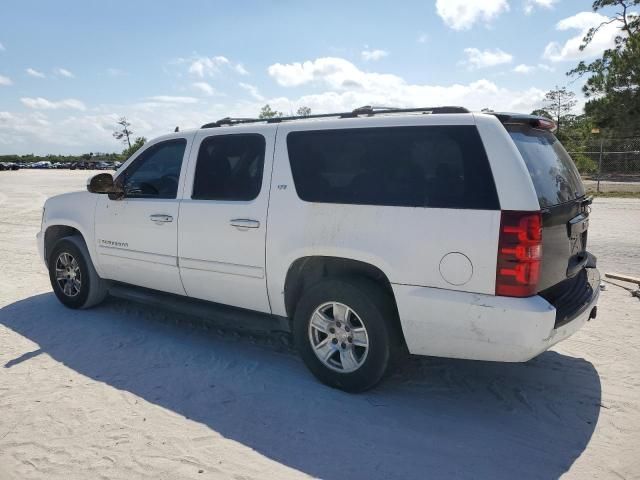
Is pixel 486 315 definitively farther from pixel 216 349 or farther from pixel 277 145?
pixel 216 349

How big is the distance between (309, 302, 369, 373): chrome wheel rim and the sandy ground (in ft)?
0.77

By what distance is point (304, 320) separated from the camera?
3.84 m

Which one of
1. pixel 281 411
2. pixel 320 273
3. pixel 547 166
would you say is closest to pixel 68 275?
pixel 320 273

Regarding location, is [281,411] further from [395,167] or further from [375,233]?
[395,167]

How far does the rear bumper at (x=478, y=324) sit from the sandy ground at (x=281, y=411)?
0.53 metres

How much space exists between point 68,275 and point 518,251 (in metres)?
4.82

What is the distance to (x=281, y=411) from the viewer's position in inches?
138

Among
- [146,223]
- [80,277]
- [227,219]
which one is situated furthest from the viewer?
[80,277]

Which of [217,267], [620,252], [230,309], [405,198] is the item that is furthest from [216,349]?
[620,252]

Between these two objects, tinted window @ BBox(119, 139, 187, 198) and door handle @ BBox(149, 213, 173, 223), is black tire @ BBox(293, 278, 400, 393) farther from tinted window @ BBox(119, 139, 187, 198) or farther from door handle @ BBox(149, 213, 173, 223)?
tinted window @ BBox(119, 139, 187, 198)

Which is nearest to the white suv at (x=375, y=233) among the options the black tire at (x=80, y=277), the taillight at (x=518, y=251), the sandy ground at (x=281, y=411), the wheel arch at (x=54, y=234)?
the taillight at (x=518, y=251)

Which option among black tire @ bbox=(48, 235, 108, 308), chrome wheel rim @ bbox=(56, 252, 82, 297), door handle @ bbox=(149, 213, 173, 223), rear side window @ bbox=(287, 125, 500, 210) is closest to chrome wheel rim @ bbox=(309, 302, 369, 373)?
rear side window @ bbox=(287, 125, 500, 210)

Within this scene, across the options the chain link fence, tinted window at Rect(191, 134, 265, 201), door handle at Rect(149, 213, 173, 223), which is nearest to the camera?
tinted window at Rect(191, 134, 265, 201)

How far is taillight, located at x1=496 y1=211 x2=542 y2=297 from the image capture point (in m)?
3.00
